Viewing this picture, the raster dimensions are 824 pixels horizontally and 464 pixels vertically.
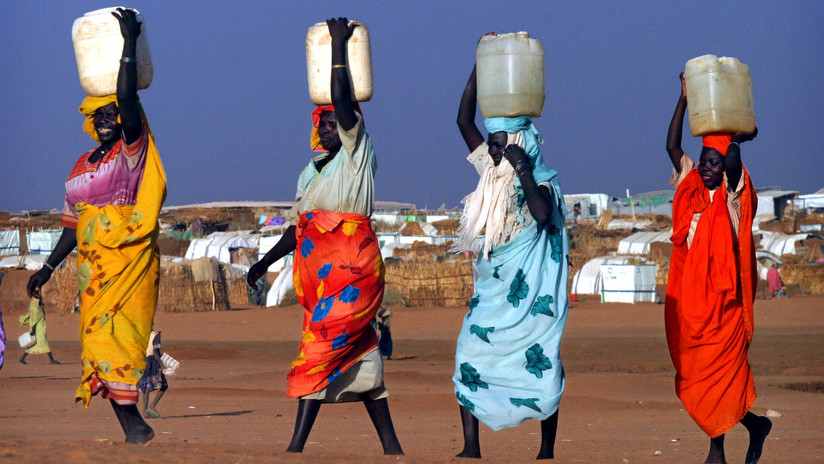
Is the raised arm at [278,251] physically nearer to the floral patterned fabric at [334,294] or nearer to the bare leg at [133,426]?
the floral patterned fabric at [334,294]

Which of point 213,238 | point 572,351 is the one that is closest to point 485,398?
point 572,351

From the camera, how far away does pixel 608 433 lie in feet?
29.4

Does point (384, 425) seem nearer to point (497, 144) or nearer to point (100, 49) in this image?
point (497, 144)

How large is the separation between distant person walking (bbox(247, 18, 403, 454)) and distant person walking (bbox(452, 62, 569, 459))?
1.76ft

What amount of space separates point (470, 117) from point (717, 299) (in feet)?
6.40

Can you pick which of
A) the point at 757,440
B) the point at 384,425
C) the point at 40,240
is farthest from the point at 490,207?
the point at 40,240

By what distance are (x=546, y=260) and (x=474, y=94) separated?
1.17 metres

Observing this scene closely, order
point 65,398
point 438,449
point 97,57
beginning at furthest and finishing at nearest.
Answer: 1. point 65,398
2. point 438,449
3. point 97,57

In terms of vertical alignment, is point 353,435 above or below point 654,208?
above

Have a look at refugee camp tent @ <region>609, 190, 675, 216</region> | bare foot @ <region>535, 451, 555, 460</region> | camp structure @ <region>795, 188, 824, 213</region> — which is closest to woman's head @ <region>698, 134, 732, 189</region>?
bare foot @ <region>535, 451, 555, 460</region>

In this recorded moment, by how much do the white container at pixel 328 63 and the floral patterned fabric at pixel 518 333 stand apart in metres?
1.25

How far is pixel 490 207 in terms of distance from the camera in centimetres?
612

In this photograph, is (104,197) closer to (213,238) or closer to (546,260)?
(546,260)

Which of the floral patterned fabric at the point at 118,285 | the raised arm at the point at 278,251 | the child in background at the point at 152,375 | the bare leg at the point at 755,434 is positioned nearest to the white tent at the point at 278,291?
the child in background at the point at 152,375
